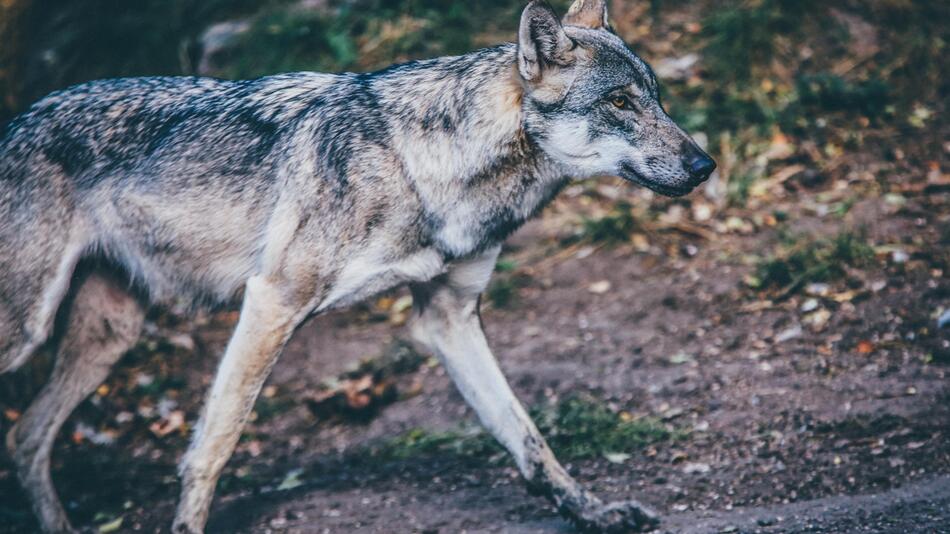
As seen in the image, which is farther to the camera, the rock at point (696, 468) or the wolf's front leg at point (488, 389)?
the rock at point (696, 468)

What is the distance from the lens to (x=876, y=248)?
18.0ft

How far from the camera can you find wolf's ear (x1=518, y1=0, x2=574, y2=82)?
Answer: 3305 mm

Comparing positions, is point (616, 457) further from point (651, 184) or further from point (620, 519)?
point (651, 184)

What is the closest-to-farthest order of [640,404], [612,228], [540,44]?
[540,44], [640,404], [612,228]

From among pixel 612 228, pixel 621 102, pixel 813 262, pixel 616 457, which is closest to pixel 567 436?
pixel 616 457

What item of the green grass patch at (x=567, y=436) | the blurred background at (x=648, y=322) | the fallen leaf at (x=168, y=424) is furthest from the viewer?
the fallen leaf at (x=168, y=424)

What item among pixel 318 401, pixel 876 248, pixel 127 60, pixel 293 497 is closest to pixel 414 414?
pixel 318 401

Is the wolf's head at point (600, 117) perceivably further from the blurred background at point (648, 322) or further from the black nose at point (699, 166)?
the blurred background at point (648, 322)

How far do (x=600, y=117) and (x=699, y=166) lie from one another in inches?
16.0

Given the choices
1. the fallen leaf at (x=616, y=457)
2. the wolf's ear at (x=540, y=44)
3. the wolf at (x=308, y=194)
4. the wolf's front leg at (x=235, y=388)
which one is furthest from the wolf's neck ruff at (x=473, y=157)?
the fallen leaf at (x=616, y=457)

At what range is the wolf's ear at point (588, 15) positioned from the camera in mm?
3850

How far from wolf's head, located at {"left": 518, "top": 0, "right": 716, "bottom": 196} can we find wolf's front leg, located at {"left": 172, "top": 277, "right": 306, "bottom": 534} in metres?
1.18

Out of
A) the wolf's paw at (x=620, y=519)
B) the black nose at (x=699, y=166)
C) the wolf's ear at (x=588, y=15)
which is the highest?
the wolf's ear at (x=588, y=15)

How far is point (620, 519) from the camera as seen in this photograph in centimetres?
346
